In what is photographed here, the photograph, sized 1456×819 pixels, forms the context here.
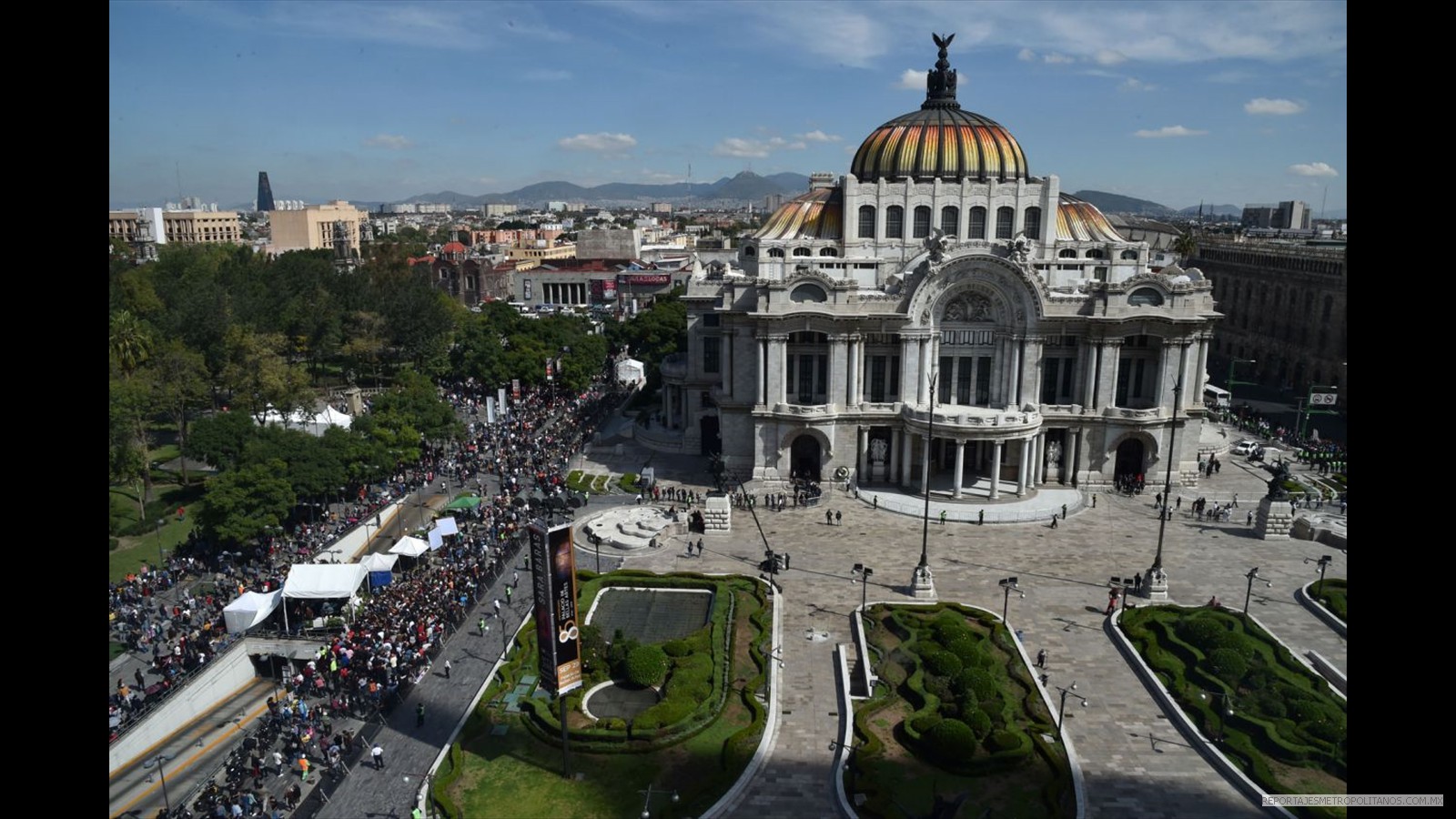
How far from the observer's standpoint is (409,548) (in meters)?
43.1

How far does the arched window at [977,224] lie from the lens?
200 feet

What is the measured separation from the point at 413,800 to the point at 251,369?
4608cm

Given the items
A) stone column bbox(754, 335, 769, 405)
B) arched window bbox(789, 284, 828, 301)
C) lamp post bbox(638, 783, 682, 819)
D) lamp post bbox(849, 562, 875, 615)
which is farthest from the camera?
stone column bbox(754, 335, 769, 405)

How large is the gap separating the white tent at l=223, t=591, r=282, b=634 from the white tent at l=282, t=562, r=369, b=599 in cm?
99

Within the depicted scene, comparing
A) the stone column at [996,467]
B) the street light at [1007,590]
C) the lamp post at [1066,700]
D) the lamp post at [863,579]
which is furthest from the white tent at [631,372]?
the lamp post at [1066,700]

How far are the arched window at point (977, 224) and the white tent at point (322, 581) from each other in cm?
4369

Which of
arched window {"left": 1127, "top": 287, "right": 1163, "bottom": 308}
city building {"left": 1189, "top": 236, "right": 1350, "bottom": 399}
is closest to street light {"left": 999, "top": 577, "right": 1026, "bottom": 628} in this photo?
arched window {"left": 1127, "top": 287, "right": 1163, "bottom": 308}

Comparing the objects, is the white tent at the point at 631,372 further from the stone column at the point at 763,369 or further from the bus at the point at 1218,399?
the bus at the point at 1218,399

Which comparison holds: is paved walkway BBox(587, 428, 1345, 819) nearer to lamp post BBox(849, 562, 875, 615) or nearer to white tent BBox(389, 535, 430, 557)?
lamp post BBox(849, 562, 875, 615)

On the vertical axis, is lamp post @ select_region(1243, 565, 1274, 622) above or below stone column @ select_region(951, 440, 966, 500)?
below

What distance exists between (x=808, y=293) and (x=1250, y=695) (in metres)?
31.6

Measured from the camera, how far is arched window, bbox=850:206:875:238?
202 ft

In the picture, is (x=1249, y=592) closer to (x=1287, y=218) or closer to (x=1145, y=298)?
(x=1145, y=298)

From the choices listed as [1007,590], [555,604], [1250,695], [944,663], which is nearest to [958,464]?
[1007,590]
